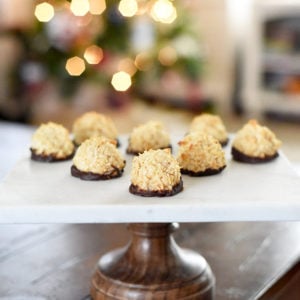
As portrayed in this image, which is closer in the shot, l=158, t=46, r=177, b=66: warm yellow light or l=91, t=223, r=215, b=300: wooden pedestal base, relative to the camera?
l=91, t=223, r=215, b=300: wooden pedestal base

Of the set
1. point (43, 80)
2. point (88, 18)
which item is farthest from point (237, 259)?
point (43, 80)

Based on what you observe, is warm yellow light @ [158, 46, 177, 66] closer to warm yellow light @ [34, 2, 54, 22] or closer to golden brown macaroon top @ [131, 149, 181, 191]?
warm yellow light @ [34, 2, 54, 22]

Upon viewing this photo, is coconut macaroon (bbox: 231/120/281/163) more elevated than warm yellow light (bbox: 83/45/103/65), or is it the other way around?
coconut macaroon (bbox: 231/120/281/163)

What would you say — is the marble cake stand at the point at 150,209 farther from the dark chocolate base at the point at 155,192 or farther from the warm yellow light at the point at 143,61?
the warm yellow light at the point at 143,61

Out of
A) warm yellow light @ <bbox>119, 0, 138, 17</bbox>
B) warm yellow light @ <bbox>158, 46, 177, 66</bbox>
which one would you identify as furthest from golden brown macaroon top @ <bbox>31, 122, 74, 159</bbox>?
warm yellow light @ <bbox>158, 46, 177, 66</bbox>

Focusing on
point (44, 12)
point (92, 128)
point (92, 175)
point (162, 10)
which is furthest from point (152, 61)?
point (92, 175)

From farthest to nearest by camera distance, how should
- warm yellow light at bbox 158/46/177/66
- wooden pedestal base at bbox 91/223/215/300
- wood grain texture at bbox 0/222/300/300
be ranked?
warm yellow light at bbox 158/46/177/66, wood grain texture at bbox 0/222/300/300, wooden pedestal base at bbox 91/223/215/300

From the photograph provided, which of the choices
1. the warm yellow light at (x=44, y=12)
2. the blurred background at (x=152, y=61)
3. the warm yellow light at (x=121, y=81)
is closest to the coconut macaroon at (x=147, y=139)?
the blurred background at (x=152, y=61)

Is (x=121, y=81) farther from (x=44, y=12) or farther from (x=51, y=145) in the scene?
(x=51, y=145)
